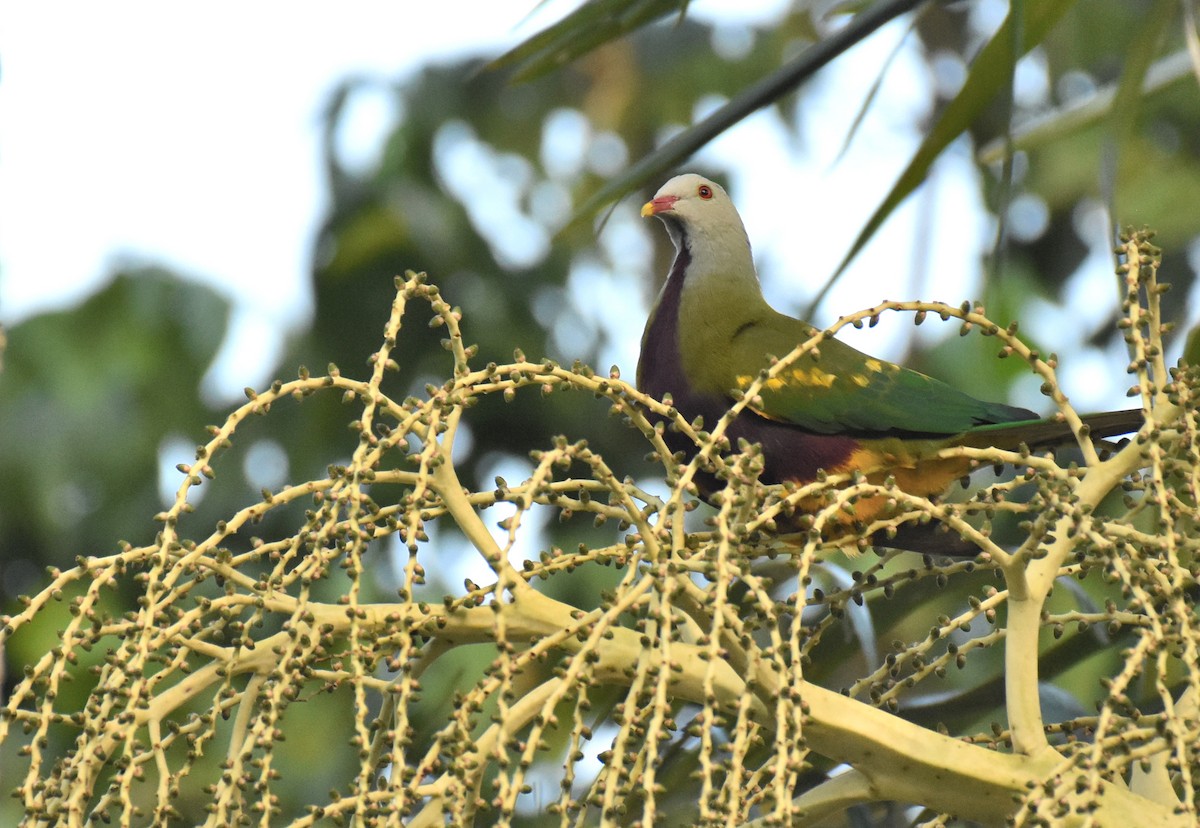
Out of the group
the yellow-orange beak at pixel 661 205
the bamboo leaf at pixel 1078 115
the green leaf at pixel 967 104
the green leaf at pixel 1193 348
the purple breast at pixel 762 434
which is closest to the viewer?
the green leaf at pixel 1193 348

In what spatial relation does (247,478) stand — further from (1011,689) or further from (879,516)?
(1011,689)

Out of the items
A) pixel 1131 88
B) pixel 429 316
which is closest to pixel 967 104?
pixel 1131 88

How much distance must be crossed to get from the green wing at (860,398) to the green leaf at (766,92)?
0.52m

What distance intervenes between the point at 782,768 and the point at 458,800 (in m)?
0.27

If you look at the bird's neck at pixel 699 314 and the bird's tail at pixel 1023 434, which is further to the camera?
the bird's neck at pixel 699 314

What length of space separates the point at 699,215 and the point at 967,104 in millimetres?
1052

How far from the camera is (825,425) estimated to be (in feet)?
8.10

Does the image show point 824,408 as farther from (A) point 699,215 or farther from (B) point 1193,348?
(B) point 1193,348

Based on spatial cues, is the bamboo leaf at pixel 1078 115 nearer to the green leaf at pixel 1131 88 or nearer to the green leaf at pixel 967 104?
the green leaf at pixel 967 104

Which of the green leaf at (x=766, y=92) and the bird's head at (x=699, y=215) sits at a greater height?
the bird's head at (x=699, y=215)

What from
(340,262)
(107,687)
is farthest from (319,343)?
(107,687)

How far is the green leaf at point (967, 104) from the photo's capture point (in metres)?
1.93

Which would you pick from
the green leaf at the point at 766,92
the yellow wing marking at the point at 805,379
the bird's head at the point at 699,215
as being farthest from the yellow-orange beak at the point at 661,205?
the green leaf at the point at 766,92

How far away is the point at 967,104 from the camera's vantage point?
1.96m
